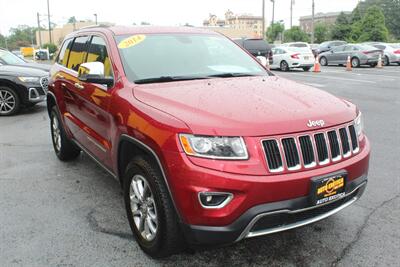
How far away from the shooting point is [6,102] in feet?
32.2

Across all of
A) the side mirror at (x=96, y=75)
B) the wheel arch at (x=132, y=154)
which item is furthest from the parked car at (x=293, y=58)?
the wheel arch at (x=132, y=154)

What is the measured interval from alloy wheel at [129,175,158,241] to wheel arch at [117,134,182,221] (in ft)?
0.63

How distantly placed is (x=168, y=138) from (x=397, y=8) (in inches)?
4192

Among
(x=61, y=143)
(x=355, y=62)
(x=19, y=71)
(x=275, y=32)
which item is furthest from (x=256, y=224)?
(x=275, y=32)

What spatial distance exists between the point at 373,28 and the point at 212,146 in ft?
185

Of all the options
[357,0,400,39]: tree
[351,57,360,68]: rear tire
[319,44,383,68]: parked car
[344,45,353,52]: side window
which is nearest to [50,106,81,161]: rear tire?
[319,44,383,68]: parked car

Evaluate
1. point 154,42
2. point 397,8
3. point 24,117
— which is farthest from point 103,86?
point 397,8

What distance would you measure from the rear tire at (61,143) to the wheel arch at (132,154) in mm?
2065

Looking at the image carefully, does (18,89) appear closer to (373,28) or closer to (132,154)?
(132,154)

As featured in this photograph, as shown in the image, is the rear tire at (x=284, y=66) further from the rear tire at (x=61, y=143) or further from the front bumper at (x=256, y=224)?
the front bumper at (x=256, y=224)

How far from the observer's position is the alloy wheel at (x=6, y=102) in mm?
9820

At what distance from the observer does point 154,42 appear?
429cm

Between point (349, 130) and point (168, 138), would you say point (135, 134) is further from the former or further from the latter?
point (349, 130)

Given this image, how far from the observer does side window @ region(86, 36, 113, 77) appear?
4086mm
